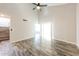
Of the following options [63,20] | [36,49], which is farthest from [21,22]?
[63,20]

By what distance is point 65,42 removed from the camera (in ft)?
5.03

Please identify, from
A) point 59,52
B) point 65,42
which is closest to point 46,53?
point 59,52

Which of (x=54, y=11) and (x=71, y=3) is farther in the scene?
(x=54, y=11)

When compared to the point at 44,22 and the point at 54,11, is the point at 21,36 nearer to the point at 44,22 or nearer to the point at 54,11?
the point at 44,22

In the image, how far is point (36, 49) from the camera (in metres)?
1.52

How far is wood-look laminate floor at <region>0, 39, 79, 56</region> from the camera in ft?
4.91

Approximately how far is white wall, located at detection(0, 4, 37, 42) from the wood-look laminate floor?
0.11 metres

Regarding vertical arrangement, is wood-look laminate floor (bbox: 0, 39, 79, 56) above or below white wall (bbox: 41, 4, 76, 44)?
below

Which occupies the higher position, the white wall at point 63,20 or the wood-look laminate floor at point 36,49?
the white wall at point 63,20

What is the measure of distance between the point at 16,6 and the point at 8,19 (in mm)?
210

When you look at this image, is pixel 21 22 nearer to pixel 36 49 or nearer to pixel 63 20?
pixel 36 49

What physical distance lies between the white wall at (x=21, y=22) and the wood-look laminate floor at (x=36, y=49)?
0.11 metres

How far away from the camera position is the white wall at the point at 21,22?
60.9 inches

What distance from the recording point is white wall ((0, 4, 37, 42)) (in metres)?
1.55
